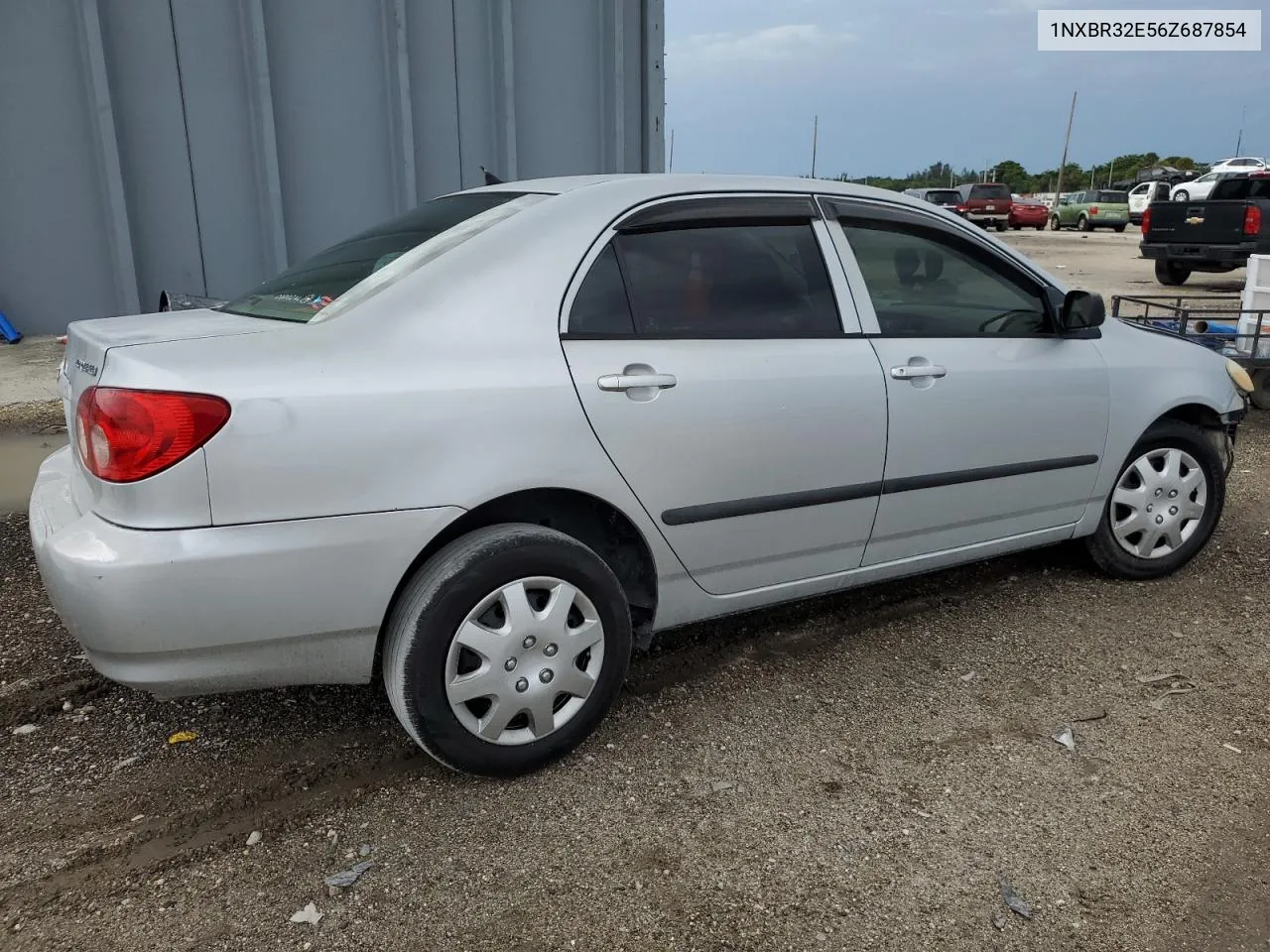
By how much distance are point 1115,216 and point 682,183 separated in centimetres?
3604

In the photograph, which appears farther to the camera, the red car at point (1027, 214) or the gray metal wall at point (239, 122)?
A: the red car at point (1027, 214)

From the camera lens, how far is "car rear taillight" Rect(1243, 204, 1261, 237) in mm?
13523

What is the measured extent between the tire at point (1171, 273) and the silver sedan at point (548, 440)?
549 inches

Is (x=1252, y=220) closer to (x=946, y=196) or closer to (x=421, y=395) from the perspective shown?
(x=421, y=395)

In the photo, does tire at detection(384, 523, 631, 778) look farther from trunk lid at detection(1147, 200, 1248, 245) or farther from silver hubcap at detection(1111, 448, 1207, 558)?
trunk lid at detection(1147, 200, 1248, 245)

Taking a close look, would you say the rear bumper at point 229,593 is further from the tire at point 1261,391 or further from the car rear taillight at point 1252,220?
the car rear taillight at point 1252,220

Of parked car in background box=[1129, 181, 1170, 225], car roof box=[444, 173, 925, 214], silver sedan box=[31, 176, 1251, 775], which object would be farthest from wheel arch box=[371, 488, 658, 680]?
parked car in background box=[1129, 181, 1170, 225]

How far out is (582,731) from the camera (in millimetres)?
2721

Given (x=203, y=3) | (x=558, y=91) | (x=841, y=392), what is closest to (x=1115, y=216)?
(x=558, y=91)

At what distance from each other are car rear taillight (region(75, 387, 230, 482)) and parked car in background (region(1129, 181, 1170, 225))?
35.8 meters

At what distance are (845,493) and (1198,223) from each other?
13.8m

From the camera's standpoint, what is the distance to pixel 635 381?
265 centimetres

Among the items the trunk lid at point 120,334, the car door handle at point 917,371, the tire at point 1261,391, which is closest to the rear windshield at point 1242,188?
the tire at point 1261,391

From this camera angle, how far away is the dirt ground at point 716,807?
215 centimetres
